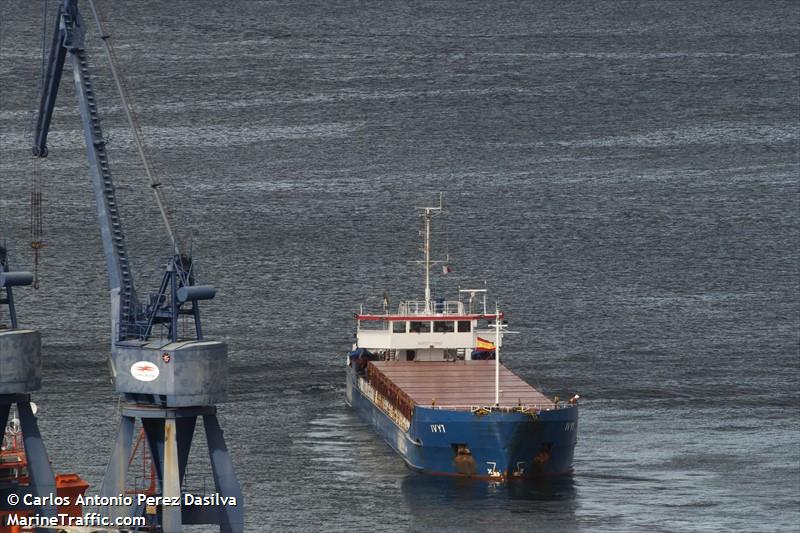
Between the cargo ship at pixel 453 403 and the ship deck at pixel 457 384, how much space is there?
55mm

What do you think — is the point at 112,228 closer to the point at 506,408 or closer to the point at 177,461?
the point at 177,461

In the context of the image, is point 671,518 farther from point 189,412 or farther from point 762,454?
point 189,412

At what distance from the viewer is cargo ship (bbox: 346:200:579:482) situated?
388 ft

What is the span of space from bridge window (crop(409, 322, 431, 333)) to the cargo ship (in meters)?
0.06

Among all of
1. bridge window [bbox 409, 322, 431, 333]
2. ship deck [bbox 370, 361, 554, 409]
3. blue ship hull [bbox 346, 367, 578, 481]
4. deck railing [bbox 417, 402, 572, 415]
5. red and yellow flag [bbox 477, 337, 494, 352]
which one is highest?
bridge window [bbox 409, 322, 431, 333]

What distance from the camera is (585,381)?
487 feet

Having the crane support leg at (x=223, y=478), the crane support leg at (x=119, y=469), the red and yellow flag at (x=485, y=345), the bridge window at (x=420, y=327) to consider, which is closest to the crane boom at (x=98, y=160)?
the crane support leg at (x=119, y=469)

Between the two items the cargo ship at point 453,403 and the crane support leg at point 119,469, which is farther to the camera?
the cargo ship at point 453,403

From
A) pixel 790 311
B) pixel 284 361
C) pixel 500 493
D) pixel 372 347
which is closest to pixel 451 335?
pixel 372 347

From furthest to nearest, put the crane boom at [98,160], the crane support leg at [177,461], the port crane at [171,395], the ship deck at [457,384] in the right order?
the ship deck at [457,384], the crane boom at [98,160], the crane support leg at [177,461], the port crane at [171,395]

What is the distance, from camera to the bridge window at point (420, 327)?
142 metres

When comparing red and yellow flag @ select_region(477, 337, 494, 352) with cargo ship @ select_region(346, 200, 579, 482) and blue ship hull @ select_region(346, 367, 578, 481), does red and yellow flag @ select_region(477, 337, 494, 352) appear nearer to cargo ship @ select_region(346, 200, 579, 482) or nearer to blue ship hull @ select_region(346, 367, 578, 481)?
cargo ship @ select_region(346, 200, 579, 482)

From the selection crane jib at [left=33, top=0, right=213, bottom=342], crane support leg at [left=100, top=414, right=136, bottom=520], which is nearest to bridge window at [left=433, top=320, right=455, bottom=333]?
crane jib at [left=33, top=0, right=213, bottom=342]

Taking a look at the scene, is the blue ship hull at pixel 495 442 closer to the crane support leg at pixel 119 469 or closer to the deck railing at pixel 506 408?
the deck railing at pixel 506 408
